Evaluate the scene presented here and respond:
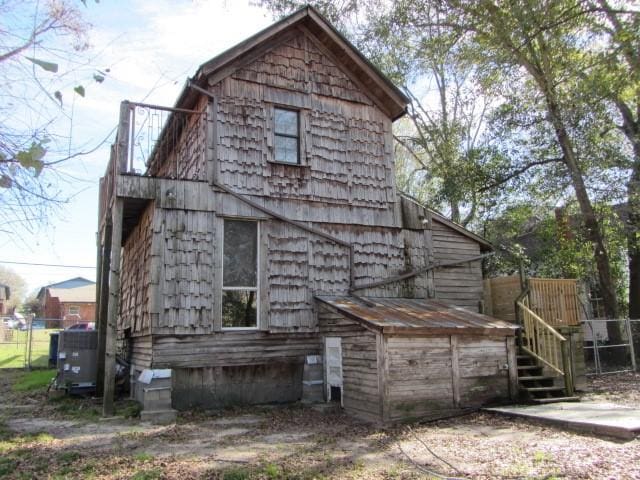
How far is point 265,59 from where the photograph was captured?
11852 mm

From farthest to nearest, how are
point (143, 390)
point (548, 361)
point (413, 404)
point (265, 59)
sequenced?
1. point (265, 59)
2. point (548, 361)
3. point (143, 390)
4. point (413, 404)

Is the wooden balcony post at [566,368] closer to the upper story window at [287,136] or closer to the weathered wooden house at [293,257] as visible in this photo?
the weathered wooden house at [293,257]

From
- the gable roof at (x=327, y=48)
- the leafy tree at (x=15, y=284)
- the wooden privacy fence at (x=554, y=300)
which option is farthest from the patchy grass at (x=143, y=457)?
the leafy tree at (x=15, y=284)

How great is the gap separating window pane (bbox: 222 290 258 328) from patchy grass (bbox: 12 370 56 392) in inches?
266

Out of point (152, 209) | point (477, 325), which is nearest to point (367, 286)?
point (477, 325)

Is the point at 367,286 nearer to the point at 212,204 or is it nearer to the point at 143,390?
the point at 212,204

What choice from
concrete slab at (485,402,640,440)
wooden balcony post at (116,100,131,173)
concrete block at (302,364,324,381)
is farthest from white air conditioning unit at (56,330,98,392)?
concrete slab at (485,402,640,440)

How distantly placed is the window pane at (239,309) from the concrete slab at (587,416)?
4.87 m

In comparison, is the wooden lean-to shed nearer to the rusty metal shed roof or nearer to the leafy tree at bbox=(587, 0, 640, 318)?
the rusty metal shed roof

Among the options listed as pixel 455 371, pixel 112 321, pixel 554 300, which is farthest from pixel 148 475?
pixel 554 300

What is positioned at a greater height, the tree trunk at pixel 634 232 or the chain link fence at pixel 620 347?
the tree trunk at pixel 634 232

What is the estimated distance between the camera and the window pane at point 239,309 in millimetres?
10516

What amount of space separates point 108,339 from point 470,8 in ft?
39.5

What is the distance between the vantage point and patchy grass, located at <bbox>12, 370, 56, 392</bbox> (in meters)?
13.7
